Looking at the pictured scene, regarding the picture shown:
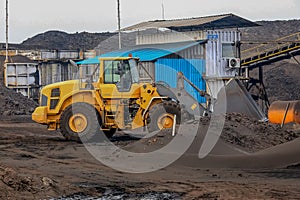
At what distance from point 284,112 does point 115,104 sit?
916cm

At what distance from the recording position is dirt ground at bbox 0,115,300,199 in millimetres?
11284

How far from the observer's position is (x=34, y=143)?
2023 centimetres

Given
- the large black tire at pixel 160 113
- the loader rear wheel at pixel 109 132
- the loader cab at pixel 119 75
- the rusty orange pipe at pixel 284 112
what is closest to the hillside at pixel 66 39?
the rusty orange pipe at pixel 284 112

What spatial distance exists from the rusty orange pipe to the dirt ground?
19.3ft

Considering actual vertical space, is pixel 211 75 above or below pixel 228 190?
above

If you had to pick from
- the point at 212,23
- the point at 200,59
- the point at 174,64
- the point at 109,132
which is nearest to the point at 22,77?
the point at 174,64

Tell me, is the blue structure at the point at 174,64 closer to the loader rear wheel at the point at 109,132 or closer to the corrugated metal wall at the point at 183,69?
the corrugated metal wall at the point at 183,69

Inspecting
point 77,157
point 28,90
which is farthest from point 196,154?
point 28,90

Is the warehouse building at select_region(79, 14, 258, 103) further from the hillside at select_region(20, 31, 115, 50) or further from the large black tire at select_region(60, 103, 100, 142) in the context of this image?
the hillside at select_region(20, 31, 115, 50)

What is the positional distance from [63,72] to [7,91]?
7.68 m

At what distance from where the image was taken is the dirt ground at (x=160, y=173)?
11284mm

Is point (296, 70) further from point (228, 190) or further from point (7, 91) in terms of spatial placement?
point (228, 190)

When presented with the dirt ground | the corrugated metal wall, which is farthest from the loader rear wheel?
the corrugated metal wall

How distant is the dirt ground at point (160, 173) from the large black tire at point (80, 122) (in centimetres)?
32
